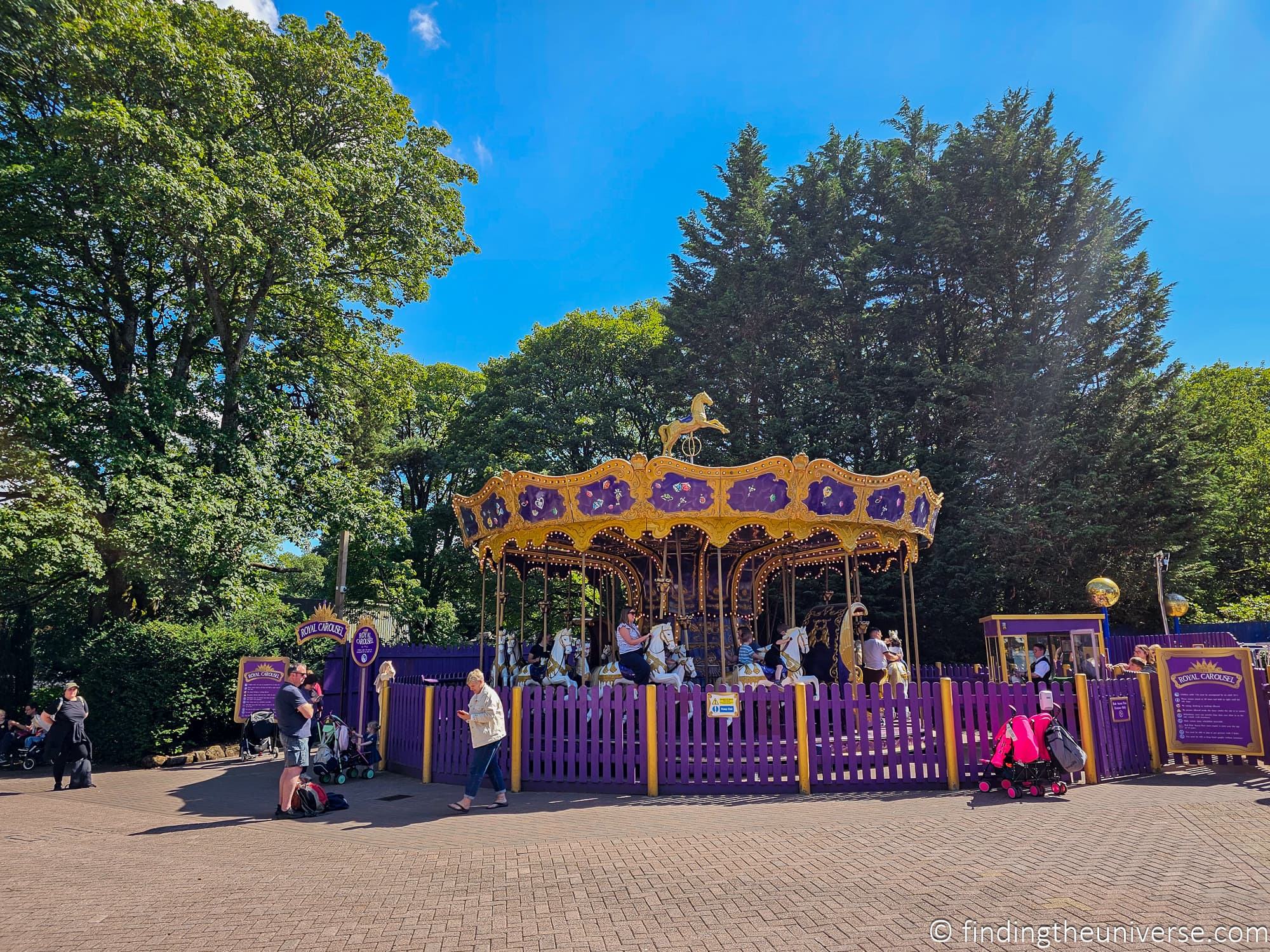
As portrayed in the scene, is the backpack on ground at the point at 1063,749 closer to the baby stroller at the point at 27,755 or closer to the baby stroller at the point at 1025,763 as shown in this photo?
the baby stroller at the point at 1025,763

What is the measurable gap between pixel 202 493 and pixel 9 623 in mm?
6918

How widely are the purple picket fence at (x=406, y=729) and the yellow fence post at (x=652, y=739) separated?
11.2 ft

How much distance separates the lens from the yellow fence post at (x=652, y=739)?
9.43 metres

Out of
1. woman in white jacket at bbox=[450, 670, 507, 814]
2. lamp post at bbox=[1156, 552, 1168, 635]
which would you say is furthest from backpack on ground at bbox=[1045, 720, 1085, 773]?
lamp post at bbox=[1156, 552, 1168, 635]

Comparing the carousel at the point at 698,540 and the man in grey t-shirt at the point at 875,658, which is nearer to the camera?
the carousel at the point at 698,540

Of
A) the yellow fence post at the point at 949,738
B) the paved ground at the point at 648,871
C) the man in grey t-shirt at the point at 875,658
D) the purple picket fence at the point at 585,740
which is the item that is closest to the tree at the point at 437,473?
the purple picket fence at the point at 585,740

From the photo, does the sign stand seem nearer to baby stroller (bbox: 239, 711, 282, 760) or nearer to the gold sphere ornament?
baby stroller (bbox: 239, 711, 282, 760)

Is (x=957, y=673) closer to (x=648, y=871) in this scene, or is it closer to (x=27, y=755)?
(x=648, y=871)

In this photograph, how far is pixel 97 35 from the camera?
15.7m

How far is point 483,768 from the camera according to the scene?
8.64m

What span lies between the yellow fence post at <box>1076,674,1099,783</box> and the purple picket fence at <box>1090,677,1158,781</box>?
0.07 m

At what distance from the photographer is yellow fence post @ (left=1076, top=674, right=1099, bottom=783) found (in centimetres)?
937

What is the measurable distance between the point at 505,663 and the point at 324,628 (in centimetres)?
326

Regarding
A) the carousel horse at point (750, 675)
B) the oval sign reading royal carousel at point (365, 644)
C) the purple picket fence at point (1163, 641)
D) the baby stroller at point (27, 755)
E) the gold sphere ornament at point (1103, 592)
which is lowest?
the baby stroller at point (27, 755)
